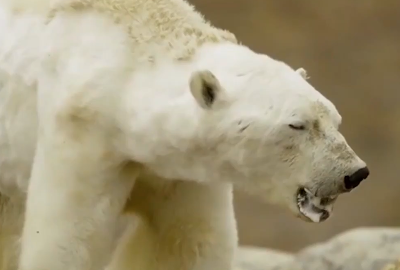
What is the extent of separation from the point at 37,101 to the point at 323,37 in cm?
192

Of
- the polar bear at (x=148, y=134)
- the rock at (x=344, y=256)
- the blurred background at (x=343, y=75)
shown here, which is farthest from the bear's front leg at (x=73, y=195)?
the blurred background at (x=343, y=75)

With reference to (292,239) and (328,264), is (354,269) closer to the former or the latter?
(328,264)

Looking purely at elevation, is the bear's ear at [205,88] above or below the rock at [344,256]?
above

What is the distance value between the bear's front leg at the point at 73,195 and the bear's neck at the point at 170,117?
0.19ft

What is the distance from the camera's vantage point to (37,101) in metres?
1.12

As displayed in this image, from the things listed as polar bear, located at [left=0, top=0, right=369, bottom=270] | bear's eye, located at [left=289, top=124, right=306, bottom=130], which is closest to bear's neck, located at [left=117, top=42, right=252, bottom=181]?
polar bear, located at [left=0, top=0, right=369, bottom=270]

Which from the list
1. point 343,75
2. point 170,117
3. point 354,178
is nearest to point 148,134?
point 170,117

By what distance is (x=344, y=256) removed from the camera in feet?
6.30

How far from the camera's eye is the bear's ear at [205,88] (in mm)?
939

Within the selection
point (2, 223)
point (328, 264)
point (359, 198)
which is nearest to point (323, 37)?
point (359, 198)

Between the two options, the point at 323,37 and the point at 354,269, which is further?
the point at 323,37

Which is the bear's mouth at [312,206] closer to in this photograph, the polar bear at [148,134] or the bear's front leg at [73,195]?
the polar bear at [148,134]

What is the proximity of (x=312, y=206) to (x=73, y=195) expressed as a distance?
36 centimetres

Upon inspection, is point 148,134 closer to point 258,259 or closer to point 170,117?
point 170,117
